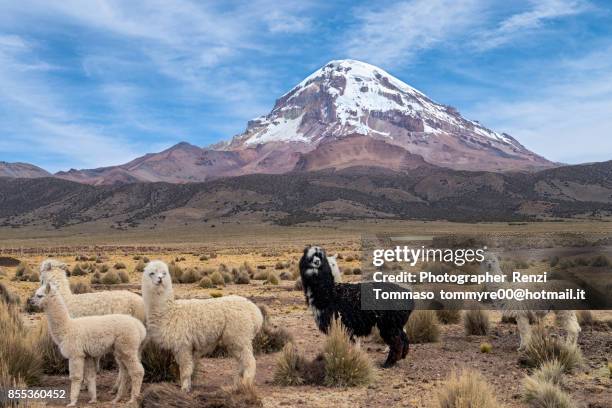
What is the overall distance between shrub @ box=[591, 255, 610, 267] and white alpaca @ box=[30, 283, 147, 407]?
20.2 meters

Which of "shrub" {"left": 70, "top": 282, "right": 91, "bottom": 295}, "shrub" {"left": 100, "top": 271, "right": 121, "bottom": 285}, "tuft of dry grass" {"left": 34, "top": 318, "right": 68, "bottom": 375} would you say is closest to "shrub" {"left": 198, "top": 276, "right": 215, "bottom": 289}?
"shrub" {"left": 100, "top": 271, "right": 121, "bottom": 285}

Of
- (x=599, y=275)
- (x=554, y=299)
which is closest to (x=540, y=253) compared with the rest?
(x=599, y=275)

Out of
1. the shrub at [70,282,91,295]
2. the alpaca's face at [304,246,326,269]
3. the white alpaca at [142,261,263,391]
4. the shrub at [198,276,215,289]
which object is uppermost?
the alpaca's face at [304,246,326,269]

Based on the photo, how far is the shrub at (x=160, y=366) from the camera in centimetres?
902

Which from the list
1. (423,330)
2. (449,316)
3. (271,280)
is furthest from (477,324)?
(271,280)

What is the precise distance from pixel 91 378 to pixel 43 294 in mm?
1318

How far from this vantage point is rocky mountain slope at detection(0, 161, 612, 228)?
135 m

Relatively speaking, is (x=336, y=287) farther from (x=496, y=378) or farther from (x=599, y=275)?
(x=599, y=275)

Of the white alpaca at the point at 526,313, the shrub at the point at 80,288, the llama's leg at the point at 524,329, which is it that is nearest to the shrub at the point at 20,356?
the white alpaca at the point at 526,313

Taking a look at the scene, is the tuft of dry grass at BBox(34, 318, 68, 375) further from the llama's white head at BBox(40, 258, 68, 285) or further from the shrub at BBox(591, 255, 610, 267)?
the shrub at BBox(591, 255, 610, 267)

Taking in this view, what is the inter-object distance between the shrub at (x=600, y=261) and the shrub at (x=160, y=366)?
19.1 metres

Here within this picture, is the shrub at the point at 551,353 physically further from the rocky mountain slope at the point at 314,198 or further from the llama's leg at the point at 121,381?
the rocky mountain slope at the point at 314,198

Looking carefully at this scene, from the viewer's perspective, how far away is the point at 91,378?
26.1 feet

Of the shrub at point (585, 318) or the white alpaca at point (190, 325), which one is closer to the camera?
the white alpaca at point (190, 325)
